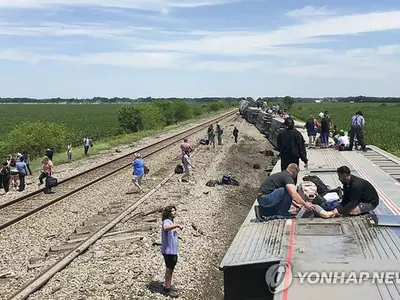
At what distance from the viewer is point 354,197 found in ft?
24.5

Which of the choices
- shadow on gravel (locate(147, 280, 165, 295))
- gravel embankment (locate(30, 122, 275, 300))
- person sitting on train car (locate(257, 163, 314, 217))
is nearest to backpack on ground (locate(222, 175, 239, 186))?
gravel embankment (locate(30, 122, 275, 300))

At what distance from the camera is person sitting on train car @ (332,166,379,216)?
24.5 ft

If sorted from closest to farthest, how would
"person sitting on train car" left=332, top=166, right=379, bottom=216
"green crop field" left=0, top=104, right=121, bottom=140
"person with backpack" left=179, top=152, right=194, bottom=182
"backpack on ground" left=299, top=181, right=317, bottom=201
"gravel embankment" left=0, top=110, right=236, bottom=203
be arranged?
"person sitting on train car" left=332, top=166, right=379, bottom=216 < "backpack on ground" left=299, top=181, right=317, bottom=201 < "gravel embankment" left=0, top=110, right=236, bottom=203 < "person with backpack" left=179, top=152, right=194, bottom=182 < "green crop field" left=0, top=104, right=121, bottom=140

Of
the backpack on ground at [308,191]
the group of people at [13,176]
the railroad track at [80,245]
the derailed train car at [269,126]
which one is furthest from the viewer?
the derailed train car at [269,126]

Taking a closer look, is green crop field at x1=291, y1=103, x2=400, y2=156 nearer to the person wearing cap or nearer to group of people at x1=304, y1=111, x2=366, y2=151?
group of people at x1=304, y1=111, x2=366, y2=151

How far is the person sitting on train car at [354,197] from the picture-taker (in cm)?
745

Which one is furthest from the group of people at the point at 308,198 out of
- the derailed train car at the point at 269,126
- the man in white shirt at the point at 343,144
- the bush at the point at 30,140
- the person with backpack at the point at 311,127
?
the bush at the point at 30,140

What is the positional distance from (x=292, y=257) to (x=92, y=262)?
5269 millimetres

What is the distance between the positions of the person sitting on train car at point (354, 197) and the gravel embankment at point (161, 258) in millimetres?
2896

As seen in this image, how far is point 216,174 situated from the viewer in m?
21.0

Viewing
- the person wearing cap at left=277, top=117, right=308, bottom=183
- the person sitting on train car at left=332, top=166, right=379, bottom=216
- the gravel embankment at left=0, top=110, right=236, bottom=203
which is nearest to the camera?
the person sitting on train car at left=332, top=166, right=379, bottom=216

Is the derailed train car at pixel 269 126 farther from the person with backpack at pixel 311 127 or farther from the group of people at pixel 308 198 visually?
the group of people at pixel 308 198

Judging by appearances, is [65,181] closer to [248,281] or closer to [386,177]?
[386,177]

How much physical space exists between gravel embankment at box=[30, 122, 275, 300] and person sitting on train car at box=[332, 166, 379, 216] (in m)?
2.90
